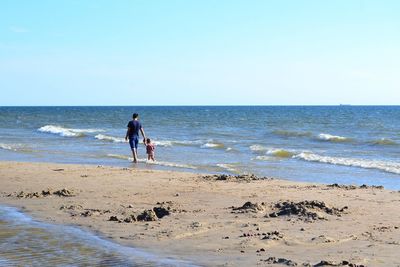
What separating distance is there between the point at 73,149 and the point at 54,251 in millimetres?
18868

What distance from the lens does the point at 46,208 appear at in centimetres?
964

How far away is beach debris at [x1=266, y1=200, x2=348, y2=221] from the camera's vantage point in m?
8.48

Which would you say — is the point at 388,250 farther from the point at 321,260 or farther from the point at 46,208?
the point at 46,208

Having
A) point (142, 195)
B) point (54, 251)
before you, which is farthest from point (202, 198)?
point (54, 251)

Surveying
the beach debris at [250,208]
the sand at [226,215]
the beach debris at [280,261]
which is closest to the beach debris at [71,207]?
the sand at [226,215]

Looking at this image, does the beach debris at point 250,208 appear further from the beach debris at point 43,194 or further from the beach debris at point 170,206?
the beach debris at point 43,194

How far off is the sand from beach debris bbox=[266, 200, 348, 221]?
0.6 inches

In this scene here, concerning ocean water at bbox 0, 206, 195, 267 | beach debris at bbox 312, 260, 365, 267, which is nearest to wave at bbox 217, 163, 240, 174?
ocean water at bbox 0, 206, 195, 267

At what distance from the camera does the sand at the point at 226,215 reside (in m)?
6.64

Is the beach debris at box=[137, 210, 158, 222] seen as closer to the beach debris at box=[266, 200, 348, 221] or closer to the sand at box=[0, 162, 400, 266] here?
the sand at box=[0, 162, 400, 266]

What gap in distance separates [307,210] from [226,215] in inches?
46.0

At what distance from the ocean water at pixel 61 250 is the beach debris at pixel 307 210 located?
8.71 ft

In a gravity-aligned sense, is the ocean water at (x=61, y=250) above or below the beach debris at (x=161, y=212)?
below

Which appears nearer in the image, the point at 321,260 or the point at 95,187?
the point at 321,260
